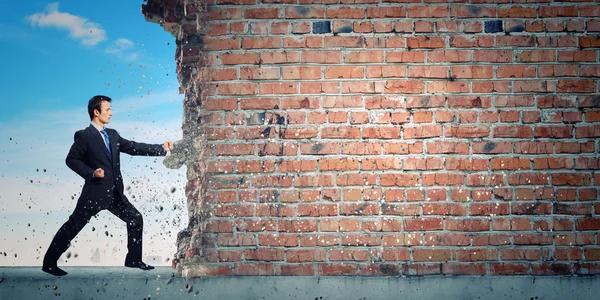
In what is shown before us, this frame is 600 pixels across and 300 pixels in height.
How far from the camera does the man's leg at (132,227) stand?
3723 millimetres

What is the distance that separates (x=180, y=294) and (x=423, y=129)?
2.14 meters

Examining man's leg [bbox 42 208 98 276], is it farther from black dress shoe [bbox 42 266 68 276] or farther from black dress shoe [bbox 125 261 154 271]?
black dress shoe [bbox 125 261 154 271]

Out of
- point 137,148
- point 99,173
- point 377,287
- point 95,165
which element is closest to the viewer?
point 377,287

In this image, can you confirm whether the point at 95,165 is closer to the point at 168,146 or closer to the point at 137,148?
the point at 137,148

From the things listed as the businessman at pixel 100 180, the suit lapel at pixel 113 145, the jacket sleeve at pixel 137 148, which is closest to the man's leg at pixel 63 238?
the businessman at pixel 100 180

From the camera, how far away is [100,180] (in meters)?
3.62

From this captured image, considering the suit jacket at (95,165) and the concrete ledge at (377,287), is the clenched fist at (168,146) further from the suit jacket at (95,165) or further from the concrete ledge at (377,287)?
the concrete ledge at (377,287)

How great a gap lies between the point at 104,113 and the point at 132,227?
0.96m

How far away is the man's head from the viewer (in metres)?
3.78

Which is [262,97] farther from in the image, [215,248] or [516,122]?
[516,122]

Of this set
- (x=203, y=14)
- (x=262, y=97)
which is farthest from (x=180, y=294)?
(x=203, y=14)

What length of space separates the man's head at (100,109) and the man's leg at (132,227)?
65 cm

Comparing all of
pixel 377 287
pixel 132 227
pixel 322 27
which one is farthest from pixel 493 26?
pixel 132 227

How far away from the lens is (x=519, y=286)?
10.9 feet
